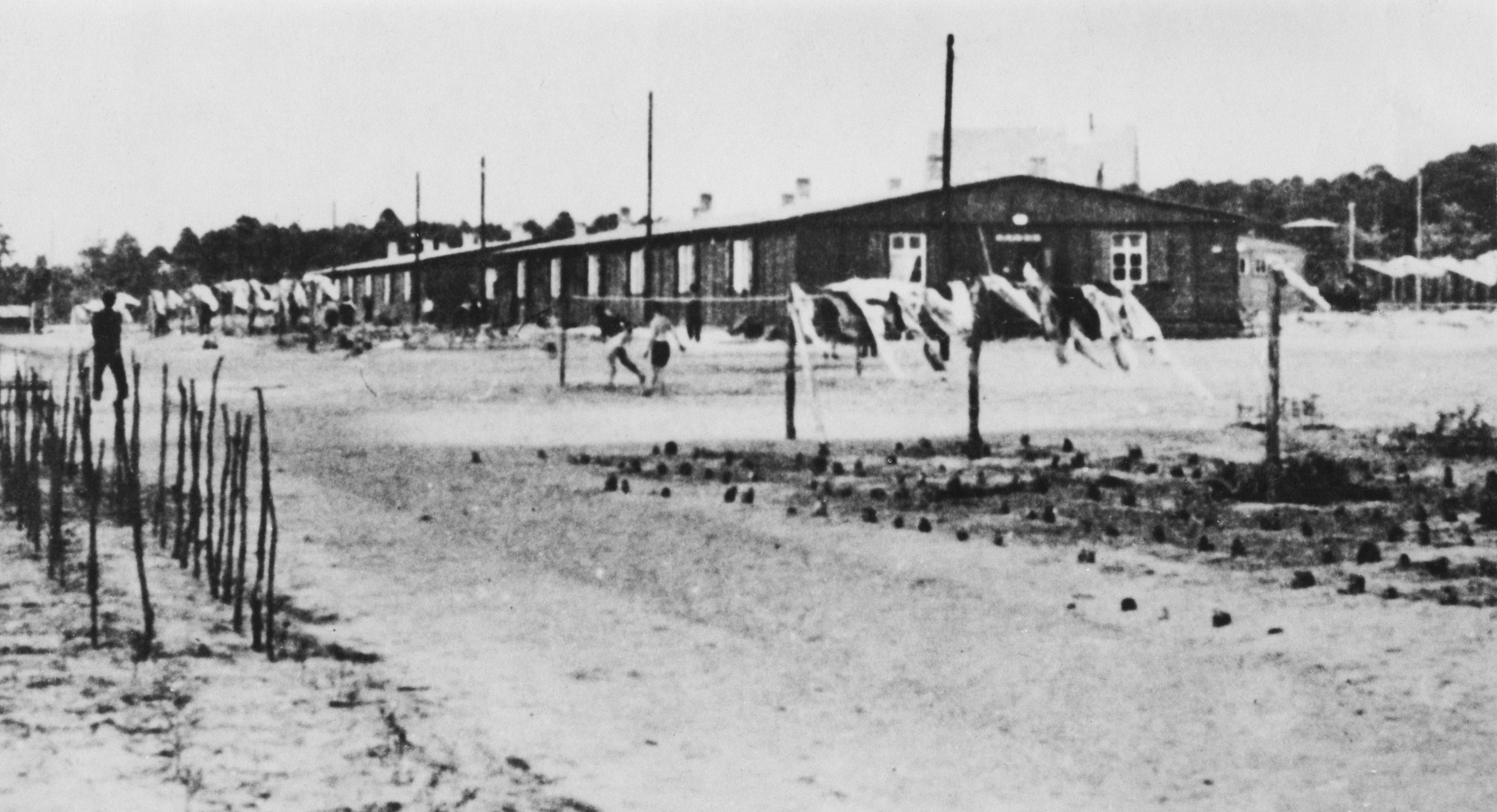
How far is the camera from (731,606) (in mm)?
8891

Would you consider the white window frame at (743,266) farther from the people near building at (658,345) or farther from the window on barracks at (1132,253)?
the people near building at (658,345)

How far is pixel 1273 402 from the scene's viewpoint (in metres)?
12.7

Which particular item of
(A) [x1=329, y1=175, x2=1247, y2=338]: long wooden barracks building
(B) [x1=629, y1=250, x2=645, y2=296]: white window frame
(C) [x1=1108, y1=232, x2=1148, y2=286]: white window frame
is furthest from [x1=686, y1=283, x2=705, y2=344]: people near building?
(C) [x1=1108, y1=232, x2=1148, y2=286]: white window frame

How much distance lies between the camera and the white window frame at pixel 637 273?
57500 millimetres

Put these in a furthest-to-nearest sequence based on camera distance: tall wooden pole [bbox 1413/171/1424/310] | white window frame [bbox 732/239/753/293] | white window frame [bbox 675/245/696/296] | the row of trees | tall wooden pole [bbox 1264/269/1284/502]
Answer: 1. the row of trees
2. tall wooden pole [bbox 1413/171/1424/310]
3. white window frame [bbox 675/245/696/296]
4. white window frame [bbox 732/239/753/293]
5. tall wooden pole [bbox 1264/269/1284/502]

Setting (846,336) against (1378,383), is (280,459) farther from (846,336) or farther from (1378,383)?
(1378,383)

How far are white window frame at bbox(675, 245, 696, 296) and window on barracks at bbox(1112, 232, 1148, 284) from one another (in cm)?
1394

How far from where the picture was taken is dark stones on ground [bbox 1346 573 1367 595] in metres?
8.77

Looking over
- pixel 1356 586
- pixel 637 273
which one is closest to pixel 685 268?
pixel 637 273

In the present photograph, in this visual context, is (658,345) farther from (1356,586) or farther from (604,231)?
(604,231)

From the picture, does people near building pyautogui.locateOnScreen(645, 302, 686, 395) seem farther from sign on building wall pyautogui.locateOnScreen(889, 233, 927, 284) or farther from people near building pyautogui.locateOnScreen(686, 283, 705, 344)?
sign on building wall pyautogui.locateOnScreen(889, 233, 927, 284)

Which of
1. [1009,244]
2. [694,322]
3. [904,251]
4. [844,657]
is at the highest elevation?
[1009,244]

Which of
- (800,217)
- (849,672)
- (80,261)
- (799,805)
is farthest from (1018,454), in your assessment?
(80,261)

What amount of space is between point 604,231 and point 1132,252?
4135 centimetres
